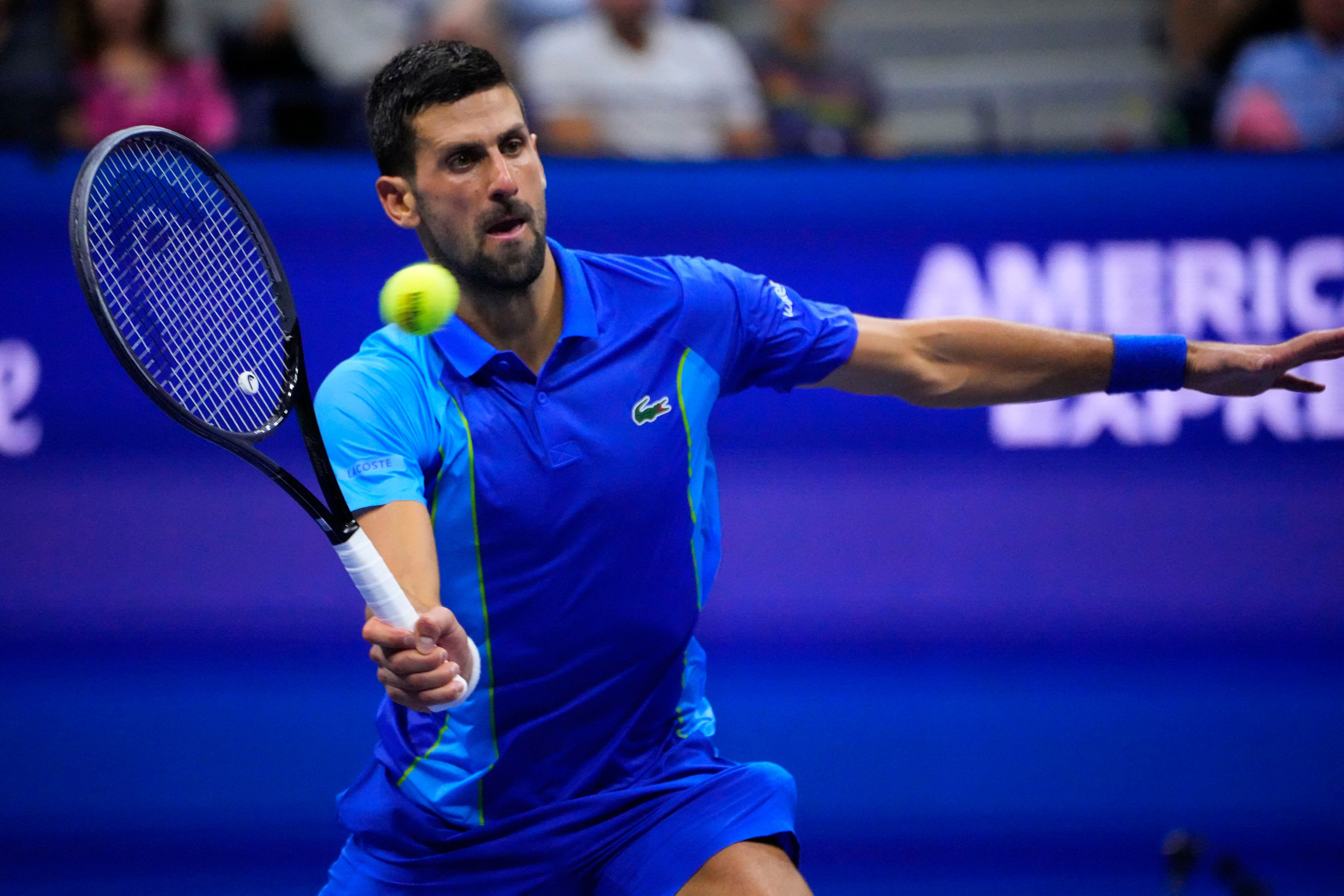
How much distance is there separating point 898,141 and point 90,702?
4.07m

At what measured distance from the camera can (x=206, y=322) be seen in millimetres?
2930

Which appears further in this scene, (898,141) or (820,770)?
(898,141)

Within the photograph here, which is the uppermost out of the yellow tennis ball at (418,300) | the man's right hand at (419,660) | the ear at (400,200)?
the ear at (400,200)

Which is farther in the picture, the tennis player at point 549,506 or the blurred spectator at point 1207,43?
the blurred spectator at point 1207,43

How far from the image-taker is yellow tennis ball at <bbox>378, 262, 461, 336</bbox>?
7.84ft

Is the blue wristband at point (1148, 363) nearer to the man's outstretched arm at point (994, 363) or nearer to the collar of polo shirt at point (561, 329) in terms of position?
the man's outstretched arm at point (994, 363)

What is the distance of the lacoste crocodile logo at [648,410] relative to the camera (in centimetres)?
268

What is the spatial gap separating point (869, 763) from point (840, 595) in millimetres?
587

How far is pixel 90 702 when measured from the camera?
479 cm

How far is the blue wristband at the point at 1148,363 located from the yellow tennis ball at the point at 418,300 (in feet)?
Result: 4.59

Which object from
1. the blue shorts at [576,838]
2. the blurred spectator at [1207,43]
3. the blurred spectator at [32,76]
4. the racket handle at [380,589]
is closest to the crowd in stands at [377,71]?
the blurred spectator at [32,76]

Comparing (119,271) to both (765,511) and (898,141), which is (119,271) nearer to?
(765,511)

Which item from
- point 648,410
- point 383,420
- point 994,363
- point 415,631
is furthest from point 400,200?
point 994,363

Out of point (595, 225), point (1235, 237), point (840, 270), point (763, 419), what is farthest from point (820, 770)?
point (1235, 237)
